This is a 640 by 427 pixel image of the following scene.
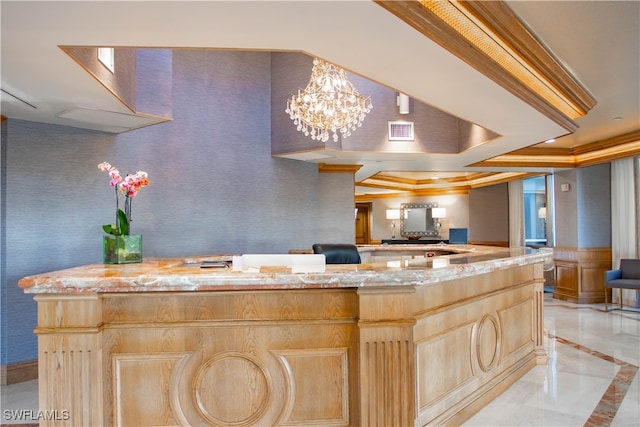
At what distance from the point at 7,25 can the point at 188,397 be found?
227 centimetres

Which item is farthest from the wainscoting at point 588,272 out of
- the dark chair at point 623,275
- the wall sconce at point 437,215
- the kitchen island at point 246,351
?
the kitchen island at point 246,351

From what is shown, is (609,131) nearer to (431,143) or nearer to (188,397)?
(431,143)

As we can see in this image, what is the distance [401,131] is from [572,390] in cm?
392

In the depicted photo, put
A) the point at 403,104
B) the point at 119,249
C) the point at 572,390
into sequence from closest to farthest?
the point at 119,249, the point at 572,390, the point at 403,104

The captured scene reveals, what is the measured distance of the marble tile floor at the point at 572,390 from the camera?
3191 mm

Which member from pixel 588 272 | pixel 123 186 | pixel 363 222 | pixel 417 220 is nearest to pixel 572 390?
pixel 123 186

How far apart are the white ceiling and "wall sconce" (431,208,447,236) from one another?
878 centimetres

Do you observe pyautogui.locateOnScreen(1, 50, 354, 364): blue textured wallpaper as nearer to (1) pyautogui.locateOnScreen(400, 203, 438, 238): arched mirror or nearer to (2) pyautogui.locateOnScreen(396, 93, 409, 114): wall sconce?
(2) pyautogui.locateOnScreen(396, 93, 409, 114): wall sconce

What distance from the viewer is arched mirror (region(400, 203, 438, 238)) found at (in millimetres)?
A: 13844

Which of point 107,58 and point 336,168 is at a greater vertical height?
point 107,58

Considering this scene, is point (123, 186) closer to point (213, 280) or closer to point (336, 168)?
point (213, 280)

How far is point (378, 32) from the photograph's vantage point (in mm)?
2459

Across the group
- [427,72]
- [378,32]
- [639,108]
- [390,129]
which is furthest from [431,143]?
[378,32]

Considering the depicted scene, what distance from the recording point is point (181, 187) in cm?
545
